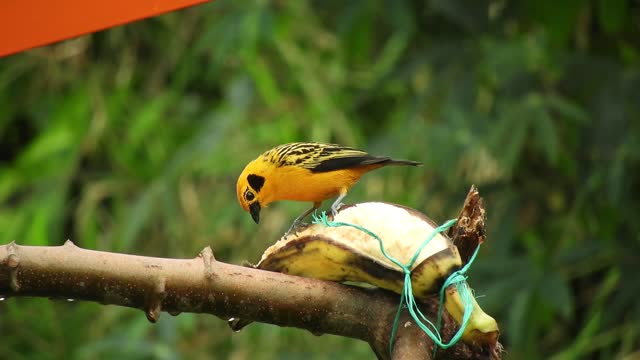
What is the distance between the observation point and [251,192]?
99.5 inches

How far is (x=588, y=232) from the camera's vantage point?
5031 millimetres

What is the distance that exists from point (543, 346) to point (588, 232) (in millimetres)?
620

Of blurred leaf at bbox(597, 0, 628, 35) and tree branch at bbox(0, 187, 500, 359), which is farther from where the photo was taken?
blurred leaf at bbox(597, 0, 628, 35)

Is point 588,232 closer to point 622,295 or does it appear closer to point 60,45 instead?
point 622,295

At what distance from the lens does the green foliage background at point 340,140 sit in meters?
4.68

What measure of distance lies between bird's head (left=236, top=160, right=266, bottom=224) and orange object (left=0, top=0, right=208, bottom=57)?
61 centimetres

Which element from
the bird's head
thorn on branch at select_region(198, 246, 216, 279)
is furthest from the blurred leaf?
thorn on branch at select_region(198, 246, 216, 279)

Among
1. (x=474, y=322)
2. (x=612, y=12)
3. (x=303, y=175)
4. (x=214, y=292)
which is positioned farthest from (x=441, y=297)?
(x=612, y=12)

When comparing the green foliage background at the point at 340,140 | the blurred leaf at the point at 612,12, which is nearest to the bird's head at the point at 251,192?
the green foliage background at the point at 340,140

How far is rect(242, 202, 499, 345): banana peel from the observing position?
202 cm

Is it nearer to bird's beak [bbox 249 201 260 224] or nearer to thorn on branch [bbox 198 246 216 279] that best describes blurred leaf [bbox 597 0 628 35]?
bird's beak [bbox 249 201 260 224]

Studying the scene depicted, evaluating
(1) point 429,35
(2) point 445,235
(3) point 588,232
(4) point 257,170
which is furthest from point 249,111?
(2) point 445,235

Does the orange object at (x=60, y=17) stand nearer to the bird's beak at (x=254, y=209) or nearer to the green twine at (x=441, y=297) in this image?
the green twine at (x=441, y=297)

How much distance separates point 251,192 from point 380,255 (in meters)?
0.54
